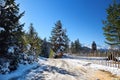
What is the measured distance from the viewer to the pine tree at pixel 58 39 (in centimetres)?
6406

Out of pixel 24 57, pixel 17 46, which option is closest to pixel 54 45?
pixel 24 57

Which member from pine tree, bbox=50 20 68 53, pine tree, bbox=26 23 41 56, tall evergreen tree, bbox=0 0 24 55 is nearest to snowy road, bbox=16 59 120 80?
tall evergreen tree, bbox=0 0 24 55

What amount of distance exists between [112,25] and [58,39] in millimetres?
23234

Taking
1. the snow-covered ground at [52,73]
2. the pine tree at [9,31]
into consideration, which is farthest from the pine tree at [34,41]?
the pine tree at [9,31]

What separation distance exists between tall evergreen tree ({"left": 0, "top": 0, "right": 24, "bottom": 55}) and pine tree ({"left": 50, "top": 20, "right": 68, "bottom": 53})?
41.8 metres

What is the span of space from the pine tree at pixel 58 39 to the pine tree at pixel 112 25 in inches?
783

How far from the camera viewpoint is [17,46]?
22.2m

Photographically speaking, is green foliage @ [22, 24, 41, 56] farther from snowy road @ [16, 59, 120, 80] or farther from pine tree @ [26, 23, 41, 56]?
snowy road @ [16, 59, 120, 80]

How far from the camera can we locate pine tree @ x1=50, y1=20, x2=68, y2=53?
64.1m

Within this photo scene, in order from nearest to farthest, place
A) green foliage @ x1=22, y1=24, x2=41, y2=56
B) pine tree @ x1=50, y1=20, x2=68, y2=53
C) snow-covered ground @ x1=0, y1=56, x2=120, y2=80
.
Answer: snow-covered ground @ x1=0, y1=56, x2=120, y2=80
green foliage @ x1=22, y1=24, x2=41, y2=56
pine tree @ x1=50, y1=20, x2=68, y2=53

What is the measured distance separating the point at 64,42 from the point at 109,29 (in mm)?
21472

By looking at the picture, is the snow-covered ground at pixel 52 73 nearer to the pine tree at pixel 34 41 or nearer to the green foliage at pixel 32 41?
the green foliage at pixel 32 41

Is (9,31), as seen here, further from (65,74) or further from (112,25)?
(112,25)

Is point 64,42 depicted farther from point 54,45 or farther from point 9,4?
point 9,4
